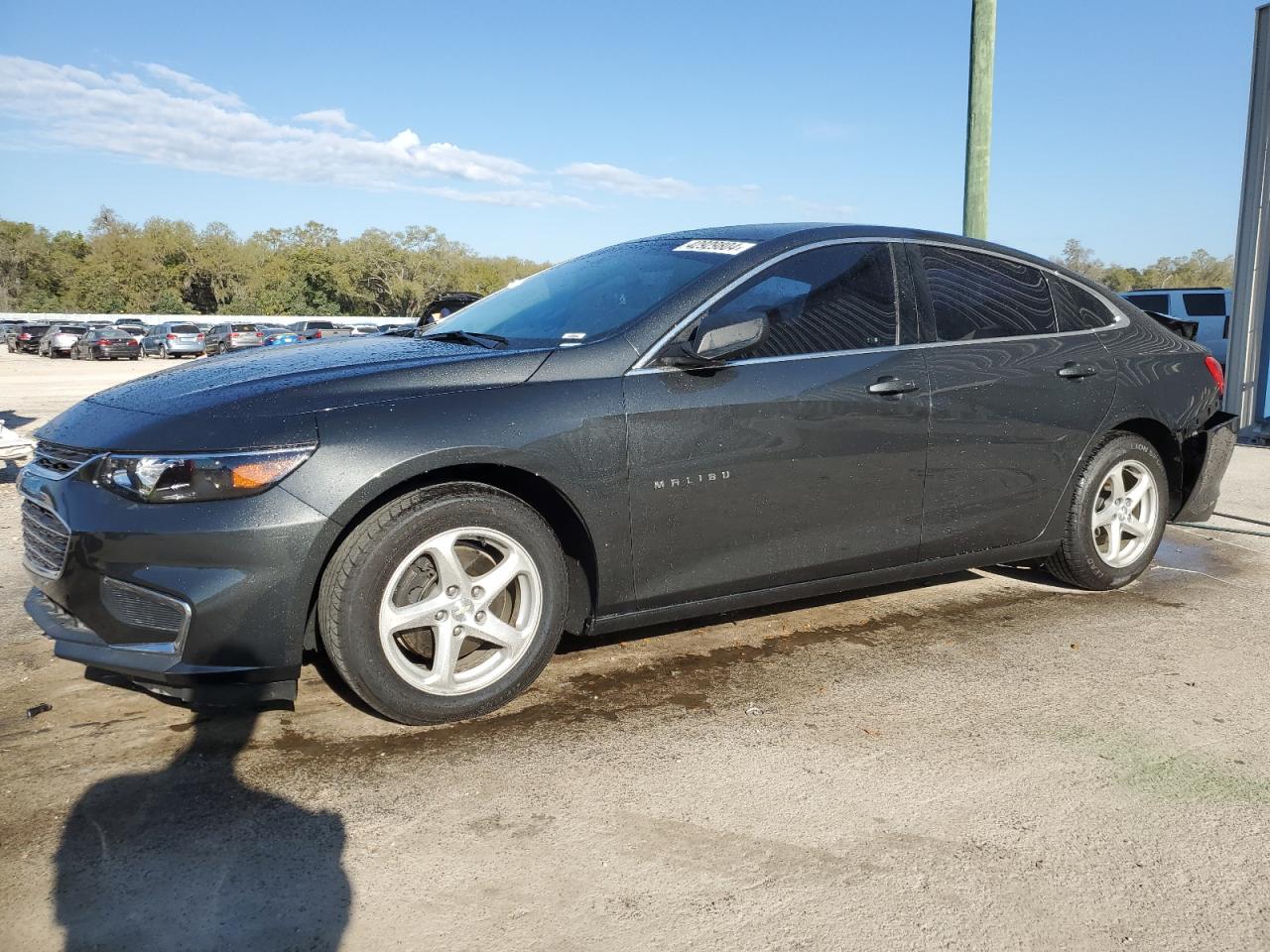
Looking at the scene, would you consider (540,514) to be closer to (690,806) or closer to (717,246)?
(690,806)

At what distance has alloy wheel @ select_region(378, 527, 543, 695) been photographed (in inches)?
124

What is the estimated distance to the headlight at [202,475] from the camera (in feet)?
9.43

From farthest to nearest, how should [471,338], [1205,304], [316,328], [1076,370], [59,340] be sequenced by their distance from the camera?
1. [59,340]
2. [316,328]
3. [1205,304]
4. [1076,370]
5. [471,338]

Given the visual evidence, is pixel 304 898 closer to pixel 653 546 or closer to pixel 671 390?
pixel 653 546

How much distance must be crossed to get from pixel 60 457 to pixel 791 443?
8.00 feet

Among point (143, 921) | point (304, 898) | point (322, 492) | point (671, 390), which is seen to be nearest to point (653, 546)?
point (671, 390)

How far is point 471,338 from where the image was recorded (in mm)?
3924

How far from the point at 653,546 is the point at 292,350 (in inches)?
64.6

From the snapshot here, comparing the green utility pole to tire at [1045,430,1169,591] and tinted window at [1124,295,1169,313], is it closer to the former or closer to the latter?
tire at [1045,430,1169,591]

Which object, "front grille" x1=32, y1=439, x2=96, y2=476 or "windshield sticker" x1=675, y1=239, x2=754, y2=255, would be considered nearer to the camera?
"front grille" x1=32, y1=439, x2=96, y2=476

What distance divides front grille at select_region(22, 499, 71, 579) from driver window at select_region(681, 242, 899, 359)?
2261 mm

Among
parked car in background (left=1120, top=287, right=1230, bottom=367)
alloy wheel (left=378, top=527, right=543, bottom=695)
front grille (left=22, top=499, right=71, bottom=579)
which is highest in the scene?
parked car in background (left=1120, top=287, right=1230, bottom=367)

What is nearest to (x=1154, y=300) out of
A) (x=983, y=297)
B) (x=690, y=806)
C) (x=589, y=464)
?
(x=983, y=297)

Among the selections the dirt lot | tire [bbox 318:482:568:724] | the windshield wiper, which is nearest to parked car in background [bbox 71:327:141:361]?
the dirt lot
